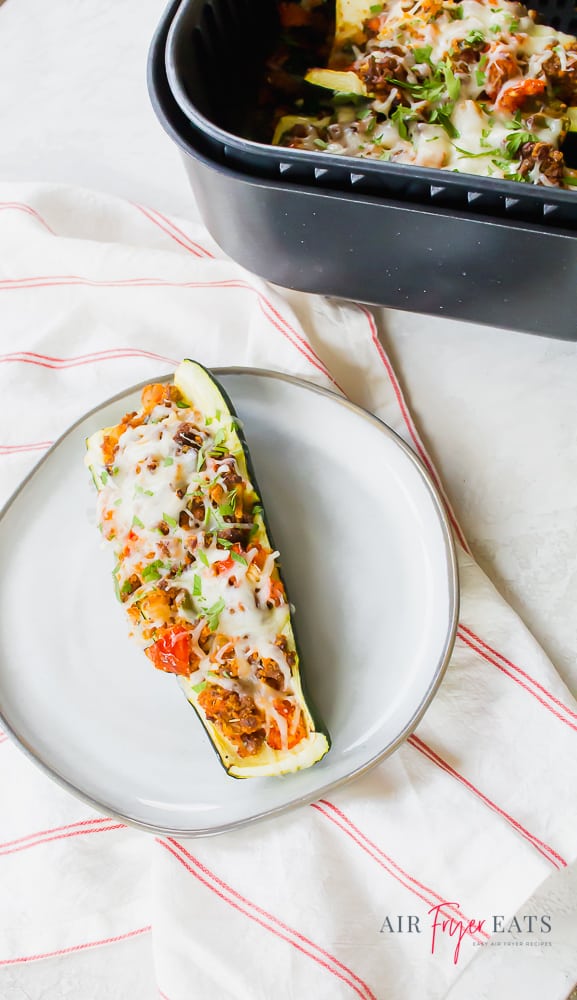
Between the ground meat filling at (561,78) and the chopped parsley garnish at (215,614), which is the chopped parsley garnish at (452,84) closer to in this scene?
the ground meat filling at (561,78)

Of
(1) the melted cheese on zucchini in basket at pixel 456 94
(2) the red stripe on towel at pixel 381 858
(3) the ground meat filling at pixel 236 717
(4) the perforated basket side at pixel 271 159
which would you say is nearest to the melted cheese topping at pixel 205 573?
(3) the ground meat filling at pixel 236 717

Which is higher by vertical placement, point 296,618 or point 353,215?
point 353,215

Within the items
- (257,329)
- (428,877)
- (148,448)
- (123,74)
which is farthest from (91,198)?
(428,877)

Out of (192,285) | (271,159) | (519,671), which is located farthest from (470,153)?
(519,671)

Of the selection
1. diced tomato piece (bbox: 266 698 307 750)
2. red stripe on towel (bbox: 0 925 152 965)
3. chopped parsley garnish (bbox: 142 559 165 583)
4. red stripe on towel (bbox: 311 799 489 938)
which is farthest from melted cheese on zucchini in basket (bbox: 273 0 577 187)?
red stripe on towel (bbox: 0 925 152 965)

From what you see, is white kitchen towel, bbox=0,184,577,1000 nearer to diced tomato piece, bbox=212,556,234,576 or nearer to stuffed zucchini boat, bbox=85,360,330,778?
stuffed zucchini boat, bbox=85,360,330,778

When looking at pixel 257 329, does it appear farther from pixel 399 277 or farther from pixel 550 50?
pixel 550 50

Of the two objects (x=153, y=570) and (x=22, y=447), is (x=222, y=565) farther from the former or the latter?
(x=22, y=447)
